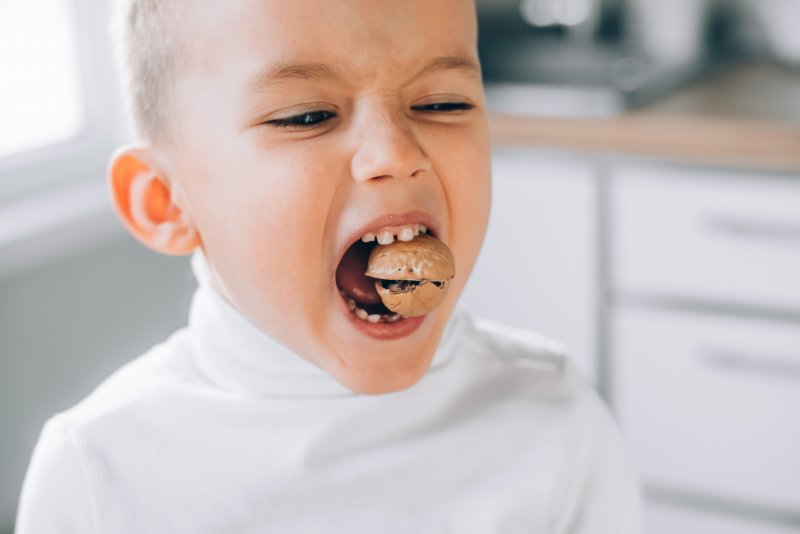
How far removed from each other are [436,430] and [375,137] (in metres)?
0.28

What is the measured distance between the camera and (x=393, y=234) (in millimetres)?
681

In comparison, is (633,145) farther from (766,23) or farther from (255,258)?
(255,258)

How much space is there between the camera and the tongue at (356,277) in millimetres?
734

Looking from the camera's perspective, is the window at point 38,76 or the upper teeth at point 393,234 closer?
the upper teeth at point 393,234

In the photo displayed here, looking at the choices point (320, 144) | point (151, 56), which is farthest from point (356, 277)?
point (151, 56)

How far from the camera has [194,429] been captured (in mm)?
802

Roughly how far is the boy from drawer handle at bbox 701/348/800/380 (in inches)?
42.0

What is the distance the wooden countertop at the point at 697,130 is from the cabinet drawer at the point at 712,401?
30cm

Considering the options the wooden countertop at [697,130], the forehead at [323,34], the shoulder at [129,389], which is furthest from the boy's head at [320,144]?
the wooden countertop at [697,130]

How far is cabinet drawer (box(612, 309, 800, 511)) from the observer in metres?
1.87

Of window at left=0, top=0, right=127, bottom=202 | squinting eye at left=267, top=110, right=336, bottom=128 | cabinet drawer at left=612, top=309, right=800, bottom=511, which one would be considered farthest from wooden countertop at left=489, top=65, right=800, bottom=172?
squinting eye at left=267, top=110, right=336, bottom=128

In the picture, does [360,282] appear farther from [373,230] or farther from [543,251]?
[543,251]

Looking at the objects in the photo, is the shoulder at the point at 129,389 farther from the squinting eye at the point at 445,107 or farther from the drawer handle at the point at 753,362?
the drawer handle at the point at 753,362

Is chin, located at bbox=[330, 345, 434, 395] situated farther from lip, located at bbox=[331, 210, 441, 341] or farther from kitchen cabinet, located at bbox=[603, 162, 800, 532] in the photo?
kitchen cabinet, located at bbox=[603, 162, 800, 532]
